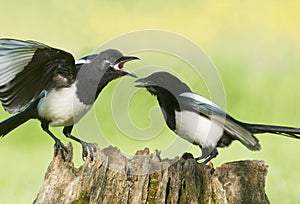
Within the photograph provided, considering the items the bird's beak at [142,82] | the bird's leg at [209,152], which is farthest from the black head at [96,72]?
the bird's leg at [209,152]

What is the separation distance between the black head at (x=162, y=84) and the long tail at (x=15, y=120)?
0.57 metres

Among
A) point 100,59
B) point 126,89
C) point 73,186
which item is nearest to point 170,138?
point 126,89

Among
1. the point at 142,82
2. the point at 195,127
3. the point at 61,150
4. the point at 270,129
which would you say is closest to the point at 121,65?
the point at 142,82

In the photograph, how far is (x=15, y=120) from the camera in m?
4.06

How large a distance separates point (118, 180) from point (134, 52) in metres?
0.84

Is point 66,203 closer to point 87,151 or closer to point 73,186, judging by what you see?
point 73,186

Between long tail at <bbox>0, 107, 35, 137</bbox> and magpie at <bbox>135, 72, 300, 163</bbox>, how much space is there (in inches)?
22.6

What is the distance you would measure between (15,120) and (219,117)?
107cm

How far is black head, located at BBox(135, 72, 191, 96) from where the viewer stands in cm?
397

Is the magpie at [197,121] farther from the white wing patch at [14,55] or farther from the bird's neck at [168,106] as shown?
Answer: the white wing patch at [14,55]

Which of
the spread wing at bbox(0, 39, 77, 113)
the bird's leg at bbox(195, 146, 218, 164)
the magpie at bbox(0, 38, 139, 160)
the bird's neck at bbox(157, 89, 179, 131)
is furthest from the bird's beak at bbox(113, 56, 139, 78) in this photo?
the bird's leg at bbox(195, 146, 218, 164)

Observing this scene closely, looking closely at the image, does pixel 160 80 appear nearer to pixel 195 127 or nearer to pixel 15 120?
pixel 195 127

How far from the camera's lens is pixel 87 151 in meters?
3.19

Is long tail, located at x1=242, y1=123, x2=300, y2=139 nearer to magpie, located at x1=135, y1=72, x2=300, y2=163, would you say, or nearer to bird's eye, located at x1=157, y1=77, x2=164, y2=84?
magpie, located at x1=135, y1=72, x2=300, y2=163
